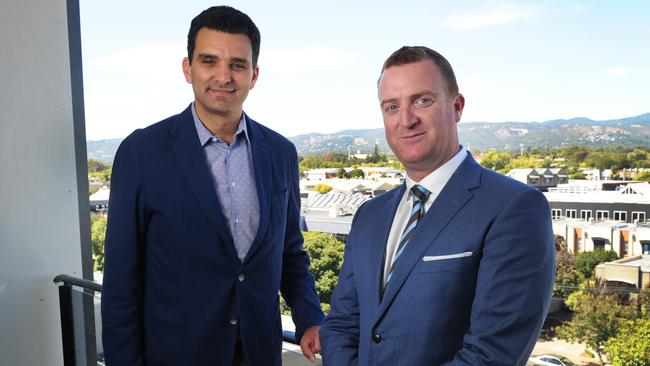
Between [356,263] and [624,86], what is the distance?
998 inches

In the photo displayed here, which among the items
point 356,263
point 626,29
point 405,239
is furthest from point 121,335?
point 626,29

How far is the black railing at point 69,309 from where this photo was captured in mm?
2902

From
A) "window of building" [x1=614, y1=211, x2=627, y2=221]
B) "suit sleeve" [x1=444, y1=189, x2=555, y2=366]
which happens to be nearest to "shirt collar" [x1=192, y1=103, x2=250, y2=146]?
"suit sleeve" [x1=444, y1=189, x2=555, y2=366]

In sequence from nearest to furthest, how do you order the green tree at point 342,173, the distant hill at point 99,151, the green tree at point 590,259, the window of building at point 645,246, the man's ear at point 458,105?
the man's ear at point 458,105
the distant hill at point 99,151
the green tree at point 342,173
the window of building at point 645,246
the green tree at point 590,259

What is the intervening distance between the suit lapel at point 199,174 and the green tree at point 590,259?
512 inches

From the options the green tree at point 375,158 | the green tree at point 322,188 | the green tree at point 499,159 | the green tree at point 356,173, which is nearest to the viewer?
the green tree at point 375,158

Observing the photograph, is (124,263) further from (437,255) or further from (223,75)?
(437,255)

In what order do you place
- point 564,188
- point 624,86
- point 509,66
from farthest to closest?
point 509,66
point 624,86
point 564,188

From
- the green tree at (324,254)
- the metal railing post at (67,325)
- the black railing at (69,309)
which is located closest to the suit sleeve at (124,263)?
the black railing at (69,309)

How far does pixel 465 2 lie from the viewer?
26375 mm

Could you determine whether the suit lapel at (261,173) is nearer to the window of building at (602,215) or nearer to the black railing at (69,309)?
the black railing at (69,309)

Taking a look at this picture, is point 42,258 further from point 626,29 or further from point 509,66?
point 509,66

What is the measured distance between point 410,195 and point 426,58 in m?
0.29

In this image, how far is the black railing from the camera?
2.90 meters
